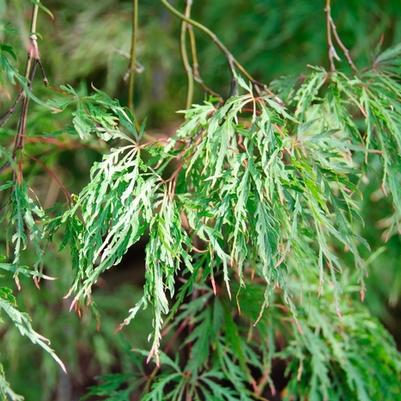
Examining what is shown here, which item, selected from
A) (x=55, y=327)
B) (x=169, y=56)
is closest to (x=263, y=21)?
(x=169, y=56)

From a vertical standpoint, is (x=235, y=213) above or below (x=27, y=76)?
below

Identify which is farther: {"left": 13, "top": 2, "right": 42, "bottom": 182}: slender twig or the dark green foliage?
{"left": 13, "top": 2, "right": 42, "bottom": 182}: slender twig

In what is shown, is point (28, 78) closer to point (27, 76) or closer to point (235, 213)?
point (27, 76)

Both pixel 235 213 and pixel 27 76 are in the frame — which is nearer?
pixel 235 213

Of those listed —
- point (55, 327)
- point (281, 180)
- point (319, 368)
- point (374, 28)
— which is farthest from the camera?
point (374, 28)

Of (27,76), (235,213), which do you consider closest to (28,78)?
(27,76)

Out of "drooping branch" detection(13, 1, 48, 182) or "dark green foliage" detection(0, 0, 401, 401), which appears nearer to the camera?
"dark green foliage" detection(0, 0, 401, 401)

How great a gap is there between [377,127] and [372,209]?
115 centimetres

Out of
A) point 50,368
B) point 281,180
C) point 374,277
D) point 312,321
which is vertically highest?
point 281,180

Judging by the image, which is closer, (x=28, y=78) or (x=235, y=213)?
(x=235, y=213)

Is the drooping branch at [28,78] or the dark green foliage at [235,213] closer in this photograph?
the dark green foliage at [235,213]

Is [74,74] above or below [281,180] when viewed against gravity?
above

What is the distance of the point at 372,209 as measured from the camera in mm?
2090

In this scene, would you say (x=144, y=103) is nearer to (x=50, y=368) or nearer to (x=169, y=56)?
(x=169, y=56)
